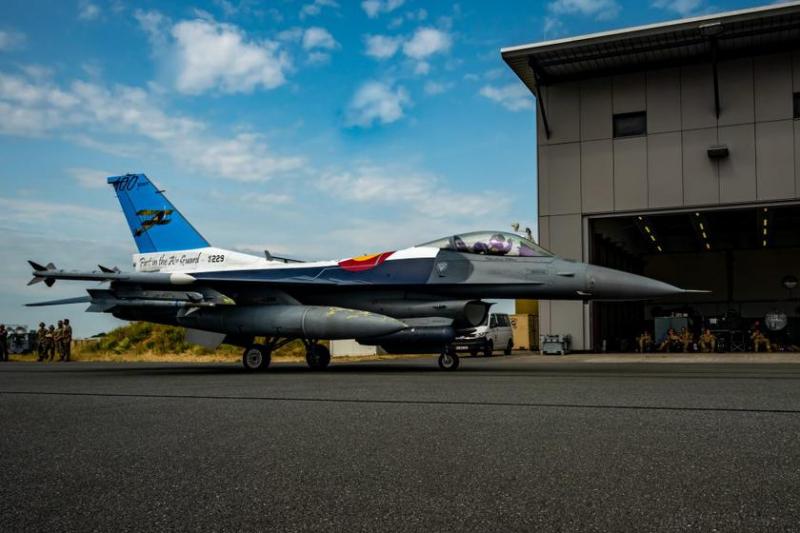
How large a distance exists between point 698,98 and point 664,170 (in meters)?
2.64

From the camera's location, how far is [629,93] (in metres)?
25.1

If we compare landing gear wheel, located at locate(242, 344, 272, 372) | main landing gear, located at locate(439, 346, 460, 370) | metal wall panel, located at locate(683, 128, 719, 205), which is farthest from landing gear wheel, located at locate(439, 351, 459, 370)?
metal wall panel, located at locate(683, 128, 719, 205)

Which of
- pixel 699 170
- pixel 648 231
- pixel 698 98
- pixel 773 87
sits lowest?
pixel 648 231

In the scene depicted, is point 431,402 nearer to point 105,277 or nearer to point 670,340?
point 105,277

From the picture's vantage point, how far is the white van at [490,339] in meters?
24.3

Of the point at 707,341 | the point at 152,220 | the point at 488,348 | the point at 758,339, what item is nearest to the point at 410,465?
the point at 152,220

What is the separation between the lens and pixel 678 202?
948 inches

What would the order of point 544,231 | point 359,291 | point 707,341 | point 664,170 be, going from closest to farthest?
point 359,291, point 664,170, point 544,231, point 707,341

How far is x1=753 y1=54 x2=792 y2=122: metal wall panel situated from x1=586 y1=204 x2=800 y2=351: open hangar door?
552 cm

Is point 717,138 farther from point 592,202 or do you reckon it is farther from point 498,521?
point 498,521

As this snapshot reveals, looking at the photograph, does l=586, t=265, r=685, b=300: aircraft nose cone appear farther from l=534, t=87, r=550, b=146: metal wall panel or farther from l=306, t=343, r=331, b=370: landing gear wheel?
l=534, t=87, r=550, b=146: metal wall panel

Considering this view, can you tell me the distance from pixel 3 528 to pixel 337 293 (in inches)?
457

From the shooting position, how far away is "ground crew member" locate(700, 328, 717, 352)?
25.9 metres

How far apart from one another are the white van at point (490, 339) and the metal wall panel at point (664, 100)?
8.59m
